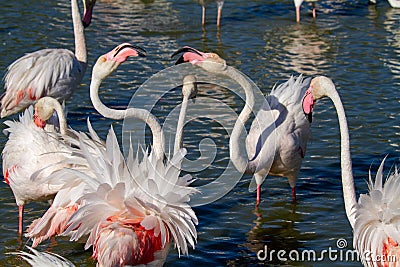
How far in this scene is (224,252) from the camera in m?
6.27

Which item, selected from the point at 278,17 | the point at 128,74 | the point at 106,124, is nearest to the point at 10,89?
the point at 106,124

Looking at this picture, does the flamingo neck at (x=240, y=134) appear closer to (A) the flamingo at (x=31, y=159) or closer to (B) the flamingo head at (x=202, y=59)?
(B) the flamingo head at (x=202, y=59)

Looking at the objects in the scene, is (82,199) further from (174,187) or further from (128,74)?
(128,74)

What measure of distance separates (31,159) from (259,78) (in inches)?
182

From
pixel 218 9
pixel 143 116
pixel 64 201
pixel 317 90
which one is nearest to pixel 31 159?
pixel 64 201

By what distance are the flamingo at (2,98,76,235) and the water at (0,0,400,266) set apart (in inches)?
17.3

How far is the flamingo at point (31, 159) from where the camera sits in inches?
242

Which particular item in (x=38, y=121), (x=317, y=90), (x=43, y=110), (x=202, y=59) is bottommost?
(x=38, y=121)

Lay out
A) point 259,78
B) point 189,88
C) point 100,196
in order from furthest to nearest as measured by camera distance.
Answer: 1. point 259,78
2. point 189,88
3. point 100,196

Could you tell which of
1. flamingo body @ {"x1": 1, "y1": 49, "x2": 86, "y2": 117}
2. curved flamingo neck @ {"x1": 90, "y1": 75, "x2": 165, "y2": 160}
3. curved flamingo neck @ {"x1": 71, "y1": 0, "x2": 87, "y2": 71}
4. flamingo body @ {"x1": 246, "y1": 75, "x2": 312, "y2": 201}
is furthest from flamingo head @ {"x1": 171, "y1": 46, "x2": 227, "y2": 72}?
curved flamingo neck @ {"x1": 71, "y1": 0, "x2": 87, "y2": 71}

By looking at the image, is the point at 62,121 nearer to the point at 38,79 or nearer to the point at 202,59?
the point at 202,59

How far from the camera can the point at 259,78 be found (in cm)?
1032

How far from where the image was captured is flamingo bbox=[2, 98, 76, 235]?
6152 mm

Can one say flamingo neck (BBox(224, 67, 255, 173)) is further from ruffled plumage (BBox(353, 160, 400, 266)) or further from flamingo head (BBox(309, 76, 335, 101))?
ruffled plumage (BBox(353, 160, 400, 266))
